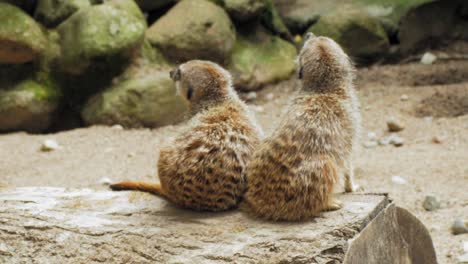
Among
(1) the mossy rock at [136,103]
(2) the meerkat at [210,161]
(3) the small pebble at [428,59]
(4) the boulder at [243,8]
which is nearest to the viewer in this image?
(2) the meerkat at [210,161]

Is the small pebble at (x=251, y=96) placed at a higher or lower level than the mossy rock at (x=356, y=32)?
lower

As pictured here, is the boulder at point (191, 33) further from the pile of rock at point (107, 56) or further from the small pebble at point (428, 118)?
the small pebble at point (428, 118)

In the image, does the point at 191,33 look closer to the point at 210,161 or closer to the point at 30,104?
the point at 30,104

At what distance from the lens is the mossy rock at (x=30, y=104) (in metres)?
6.55

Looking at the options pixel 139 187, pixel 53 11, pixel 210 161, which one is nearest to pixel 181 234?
pixel 210 161

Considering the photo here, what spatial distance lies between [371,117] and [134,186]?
13.4 feet

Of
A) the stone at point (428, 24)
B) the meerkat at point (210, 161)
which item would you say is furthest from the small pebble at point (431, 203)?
the stone at point (428, 24)

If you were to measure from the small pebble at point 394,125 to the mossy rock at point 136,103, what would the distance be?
7.33 feet

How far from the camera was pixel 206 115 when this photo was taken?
9.95 ft

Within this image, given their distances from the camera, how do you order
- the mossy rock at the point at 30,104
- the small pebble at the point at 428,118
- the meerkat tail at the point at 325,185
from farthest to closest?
the mossy rock at the point at 30,104
the small pebble at the point at 428,118
the meerkat tail at the point at 325,185

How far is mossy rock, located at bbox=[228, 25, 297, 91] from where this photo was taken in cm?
771

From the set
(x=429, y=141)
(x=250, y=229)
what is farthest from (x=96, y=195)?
(x=429, y=141)

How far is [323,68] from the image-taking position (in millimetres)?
2910

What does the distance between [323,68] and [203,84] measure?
0.66 m
